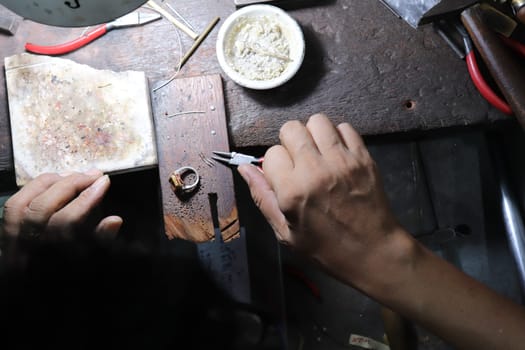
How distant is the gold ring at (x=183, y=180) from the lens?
95 centimetres

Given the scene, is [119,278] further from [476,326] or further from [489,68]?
[489,68]

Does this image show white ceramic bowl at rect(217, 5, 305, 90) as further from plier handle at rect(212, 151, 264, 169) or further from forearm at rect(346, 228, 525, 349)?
forearm at rect(346, 228, 525, 349)

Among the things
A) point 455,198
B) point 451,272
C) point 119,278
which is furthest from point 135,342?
point 455,198

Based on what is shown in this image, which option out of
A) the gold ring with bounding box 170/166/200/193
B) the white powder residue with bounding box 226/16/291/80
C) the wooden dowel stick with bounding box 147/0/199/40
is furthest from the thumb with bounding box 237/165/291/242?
the wooden dowel stick with bounding box 147/0/199/40

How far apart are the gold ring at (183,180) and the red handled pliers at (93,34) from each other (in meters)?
0.41

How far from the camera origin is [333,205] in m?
0.81

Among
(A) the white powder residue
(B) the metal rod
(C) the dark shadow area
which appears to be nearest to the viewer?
(C) the dark shadow area

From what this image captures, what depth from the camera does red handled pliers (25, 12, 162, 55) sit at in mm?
1052

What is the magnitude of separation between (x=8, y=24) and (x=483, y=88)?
3.88 ft

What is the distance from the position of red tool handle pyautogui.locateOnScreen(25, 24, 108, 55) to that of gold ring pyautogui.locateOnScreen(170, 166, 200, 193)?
421 mm

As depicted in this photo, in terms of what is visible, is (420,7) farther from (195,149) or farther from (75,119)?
(75,119)

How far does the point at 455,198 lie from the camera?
1.71 meters

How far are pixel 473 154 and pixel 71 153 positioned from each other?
5.01ft

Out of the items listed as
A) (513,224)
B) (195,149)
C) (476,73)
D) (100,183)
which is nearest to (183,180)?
(195,149)
